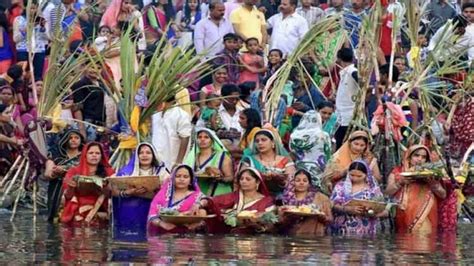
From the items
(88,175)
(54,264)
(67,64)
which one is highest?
(67,64)

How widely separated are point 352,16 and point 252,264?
7939 mm

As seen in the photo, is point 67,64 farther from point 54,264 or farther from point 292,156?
point 54,264

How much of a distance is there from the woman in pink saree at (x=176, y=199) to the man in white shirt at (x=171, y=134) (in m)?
2.39

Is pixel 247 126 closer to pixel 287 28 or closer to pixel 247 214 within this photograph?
pixel 247 214

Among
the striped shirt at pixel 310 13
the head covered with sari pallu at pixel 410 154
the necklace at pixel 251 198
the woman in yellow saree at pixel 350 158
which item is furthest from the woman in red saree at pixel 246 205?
the striped shirt at pixel 310 13

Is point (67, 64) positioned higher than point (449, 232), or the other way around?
point (67, 64)

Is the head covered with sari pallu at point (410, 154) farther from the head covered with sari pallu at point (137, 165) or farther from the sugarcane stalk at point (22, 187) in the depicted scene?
the sugarcane stalk at point (22, 187)

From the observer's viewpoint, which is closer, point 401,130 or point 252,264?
point 252,264

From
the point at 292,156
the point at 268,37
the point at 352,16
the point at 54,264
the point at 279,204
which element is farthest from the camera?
the point at 268,37

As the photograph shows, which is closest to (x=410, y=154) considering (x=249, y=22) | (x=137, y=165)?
(x=137, y=165)

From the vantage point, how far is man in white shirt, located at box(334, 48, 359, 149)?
20812 millimetres

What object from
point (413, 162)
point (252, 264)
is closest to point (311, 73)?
point (413, 162)

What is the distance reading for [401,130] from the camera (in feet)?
63.1

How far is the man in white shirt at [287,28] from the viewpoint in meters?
23.3
